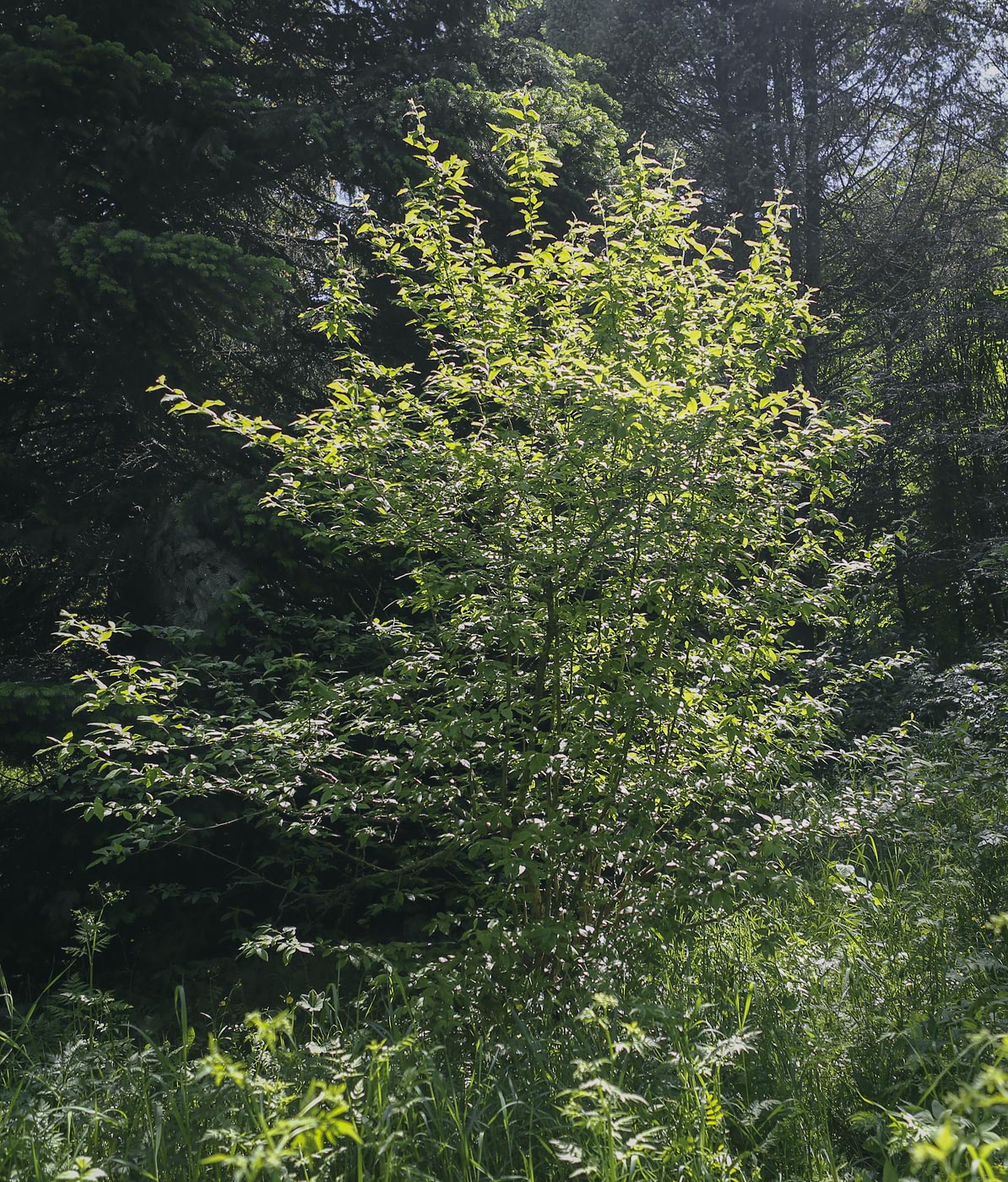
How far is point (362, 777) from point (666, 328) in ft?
6.62

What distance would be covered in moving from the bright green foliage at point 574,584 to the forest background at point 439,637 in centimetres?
6

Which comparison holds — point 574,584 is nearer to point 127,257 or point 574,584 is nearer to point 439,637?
point 439,637

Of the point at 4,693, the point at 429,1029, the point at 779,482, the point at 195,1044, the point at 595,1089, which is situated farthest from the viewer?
the point at 4,693

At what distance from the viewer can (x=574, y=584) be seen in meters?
3.33

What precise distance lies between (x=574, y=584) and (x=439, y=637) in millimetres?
625

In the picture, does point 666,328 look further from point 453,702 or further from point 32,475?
point 32,475

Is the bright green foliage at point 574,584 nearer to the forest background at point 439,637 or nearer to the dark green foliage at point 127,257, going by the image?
the forest background at point 439,637

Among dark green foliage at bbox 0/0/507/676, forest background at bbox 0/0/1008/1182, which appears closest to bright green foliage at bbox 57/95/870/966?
forest background at bbox 0/0/1008/1182

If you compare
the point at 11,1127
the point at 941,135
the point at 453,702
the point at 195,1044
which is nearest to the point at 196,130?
the point at 453,702

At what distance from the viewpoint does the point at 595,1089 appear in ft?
7.25

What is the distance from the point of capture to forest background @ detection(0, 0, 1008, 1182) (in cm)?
245

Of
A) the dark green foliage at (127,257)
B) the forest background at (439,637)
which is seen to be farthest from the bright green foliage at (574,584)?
the dark green foliage at (127,257)

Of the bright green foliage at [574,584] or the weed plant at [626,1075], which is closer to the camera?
the weed plant at [626,1075]

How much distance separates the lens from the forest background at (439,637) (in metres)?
2.45
